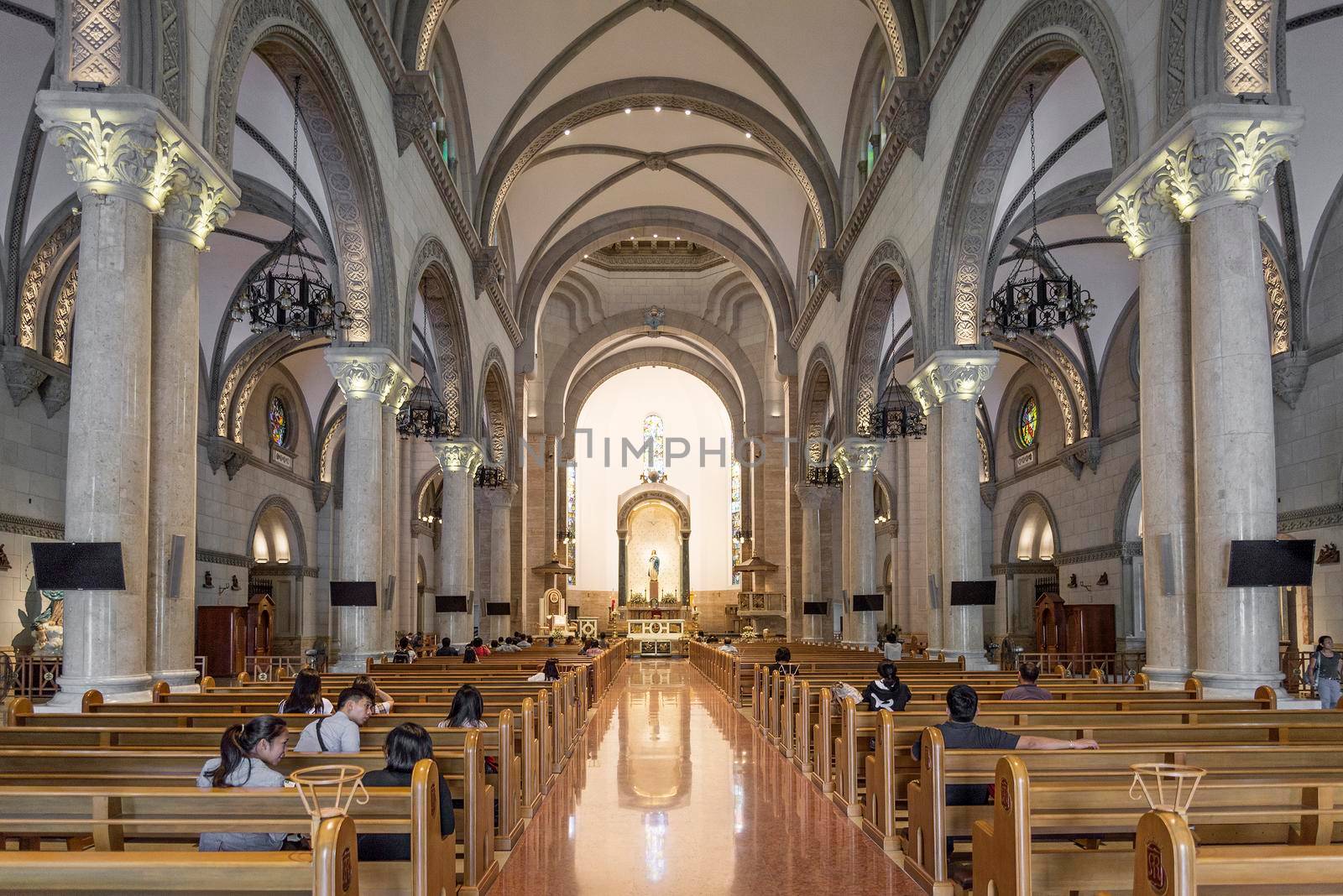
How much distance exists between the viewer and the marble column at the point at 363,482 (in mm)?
14578

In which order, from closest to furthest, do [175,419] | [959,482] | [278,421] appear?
[175,419] < [959,482] < [278,421]

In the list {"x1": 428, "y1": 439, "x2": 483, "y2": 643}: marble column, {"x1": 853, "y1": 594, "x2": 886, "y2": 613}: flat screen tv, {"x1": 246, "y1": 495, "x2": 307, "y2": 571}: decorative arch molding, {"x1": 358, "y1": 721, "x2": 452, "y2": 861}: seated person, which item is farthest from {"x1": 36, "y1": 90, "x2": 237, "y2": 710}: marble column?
{"x1": 246, "y1": 495, "x2": 307, "y2": 571}: decorative arch molding

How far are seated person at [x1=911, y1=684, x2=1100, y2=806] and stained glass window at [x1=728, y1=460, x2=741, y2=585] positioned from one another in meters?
35.7

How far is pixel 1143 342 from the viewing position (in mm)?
9500

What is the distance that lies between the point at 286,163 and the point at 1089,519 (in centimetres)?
1821

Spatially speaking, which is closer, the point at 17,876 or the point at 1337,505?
the point at 17,876

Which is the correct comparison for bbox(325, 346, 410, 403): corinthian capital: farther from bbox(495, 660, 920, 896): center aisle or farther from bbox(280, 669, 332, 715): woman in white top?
bbox(280, 669, 332, 715): woman in white top

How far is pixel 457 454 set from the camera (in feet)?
72.8

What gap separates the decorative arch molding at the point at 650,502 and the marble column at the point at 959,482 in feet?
102

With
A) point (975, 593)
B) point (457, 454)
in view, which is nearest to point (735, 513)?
point (457, 454)

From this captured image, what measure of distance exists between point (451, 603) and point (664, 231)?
580 inches

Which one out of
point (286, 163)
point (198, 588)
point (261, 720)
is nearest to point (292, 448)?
point (198, 588)

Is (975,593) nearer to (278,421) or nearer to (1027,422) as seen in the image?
(1027,422)

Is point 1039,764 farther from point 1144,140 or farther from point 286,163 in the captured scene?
point 286,163
